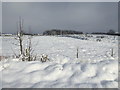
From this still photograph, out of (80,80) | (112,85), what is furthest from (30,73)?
(112,85)

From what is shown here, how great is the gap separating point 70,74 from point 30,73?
1041 millimetres

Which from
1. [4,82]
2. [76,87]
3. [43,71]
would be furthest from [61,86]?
[4,82]

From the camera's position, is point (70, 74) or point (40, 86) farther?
point (70, 74)

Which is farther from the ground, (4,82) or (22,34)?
(22,34)

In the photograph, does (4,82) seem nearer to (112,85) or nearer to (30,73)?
(30,73)

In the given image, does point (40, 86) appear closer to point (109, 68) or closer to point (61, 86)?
point (61, 86)

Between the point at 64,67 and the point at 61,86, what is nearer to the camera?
the point at 61,86

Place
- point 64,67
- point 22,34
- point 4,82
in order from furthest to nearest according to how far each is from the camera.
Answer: point 22,34
point 64,67
point 4,82

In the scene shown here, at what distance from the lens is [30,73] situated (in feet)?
14.7

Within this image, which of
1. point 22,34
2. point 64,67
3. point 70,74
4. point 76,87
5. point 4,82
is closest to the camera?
point 76,87

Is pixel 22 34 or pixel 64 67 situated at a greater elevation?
pixel 22 34

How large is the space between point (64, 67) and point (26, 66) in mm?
1119

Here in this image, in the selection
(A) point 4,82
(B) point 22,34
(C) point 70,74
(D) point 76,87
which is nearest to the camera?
(D) point 76,87

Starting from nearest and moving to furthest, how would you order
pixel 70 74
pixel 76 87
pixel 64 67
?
1. pixel 76 87
2. pixel 70 74
3. pixel 64 67
